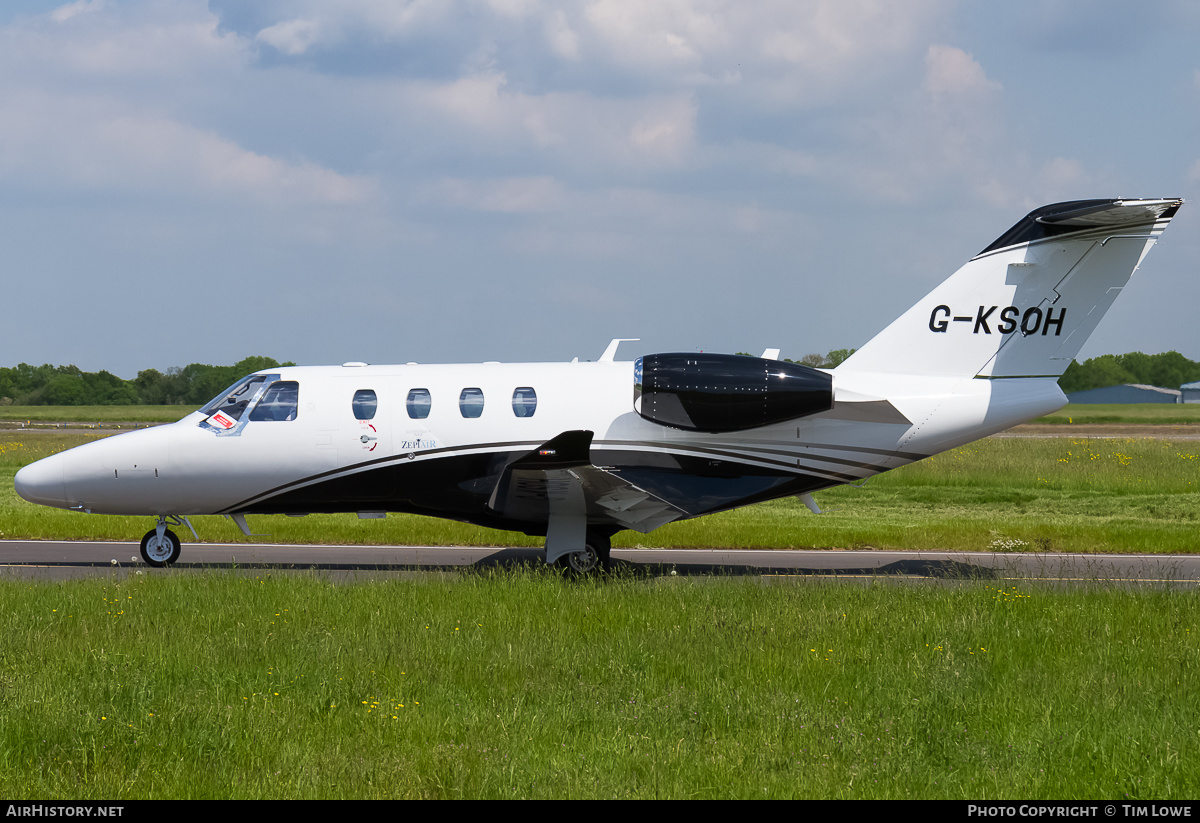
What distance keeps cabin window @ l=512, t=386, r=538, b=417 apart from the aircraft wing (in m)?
0.56

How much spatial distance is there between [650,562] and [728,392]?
3565 millimetres

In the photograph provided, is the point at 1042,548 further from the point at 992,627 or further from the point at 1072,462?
the point at 1072,462

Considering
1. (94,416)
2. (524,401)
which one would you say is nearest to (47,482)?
(524,401)

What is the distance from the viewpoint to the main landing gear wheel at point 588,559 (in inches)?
528

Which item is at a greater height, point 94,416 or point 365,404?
point 365,404

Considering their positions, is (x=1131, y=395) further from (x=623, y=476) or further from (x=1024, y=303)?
(x=623, y=476)

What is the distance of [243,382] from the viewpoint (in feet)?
46.3

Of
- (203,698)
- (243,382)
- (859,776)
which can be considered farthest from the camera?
(243,382)

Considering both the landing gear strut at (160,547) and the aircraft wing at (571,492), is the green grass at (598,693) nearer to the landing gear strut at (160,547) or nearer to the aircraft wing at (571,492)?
the aircraft wing at (571,492)

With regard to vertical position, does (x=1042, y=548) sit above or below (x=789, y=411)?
below

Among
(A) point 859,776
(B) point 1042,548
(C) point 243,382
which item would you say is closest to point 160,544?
(C) point 243,382

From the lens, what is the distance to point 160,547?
564 inches

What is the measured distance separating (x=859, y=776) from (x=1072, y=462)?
2837cm

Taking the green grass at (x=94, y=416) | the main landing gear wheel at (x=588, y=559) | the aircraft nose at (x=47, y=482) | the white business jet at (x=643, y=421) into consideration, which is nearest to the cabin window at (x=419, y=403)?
the white business jet at (x=643, y=421)
